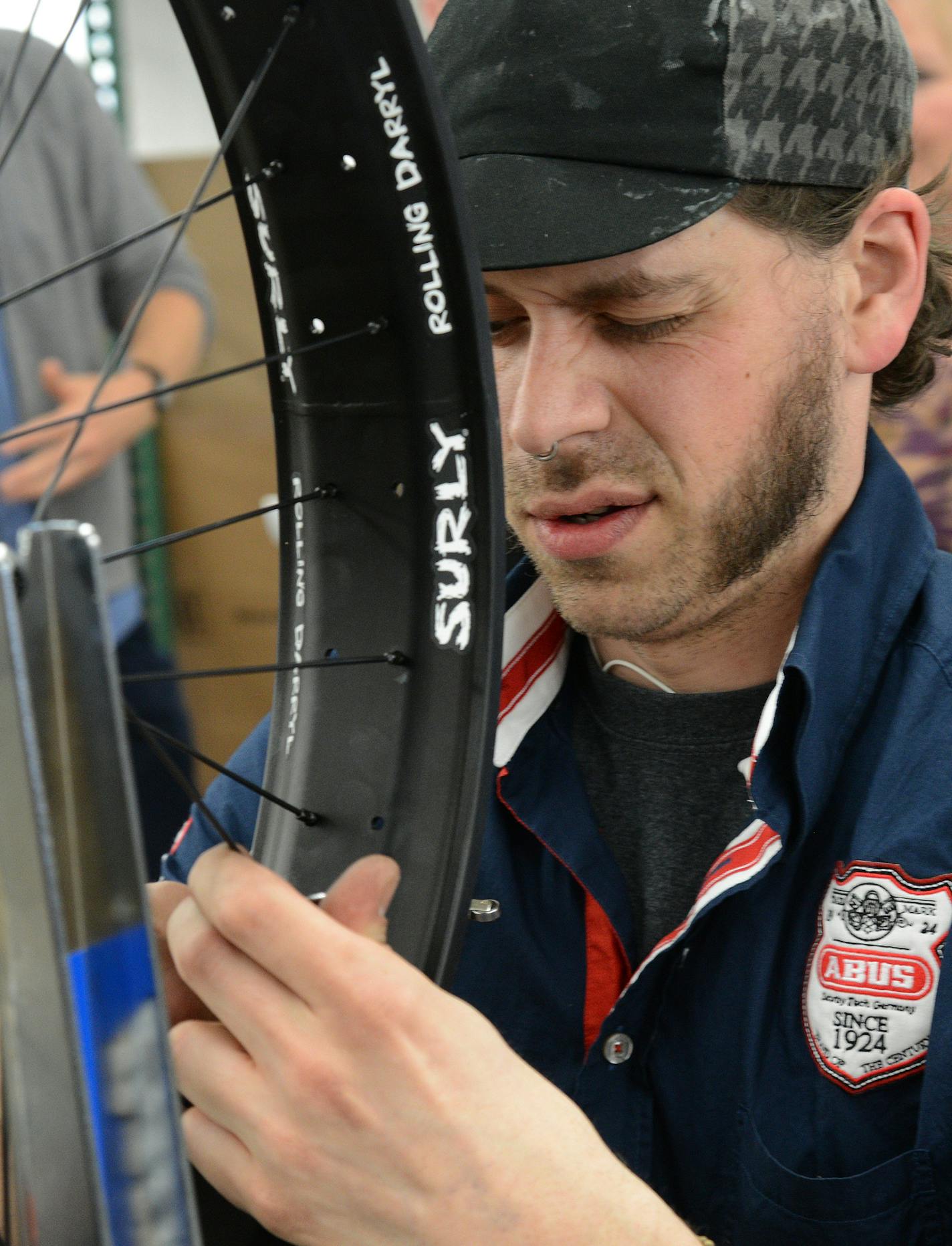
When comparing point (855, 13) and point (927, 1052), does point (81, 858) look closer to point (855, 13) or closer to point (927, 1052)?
point (927, 1052)

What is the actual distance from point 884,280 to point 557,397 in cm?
25

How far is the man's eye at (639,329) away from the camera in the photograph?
0.74 meters

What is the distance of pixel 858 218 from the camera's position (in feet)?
2.61

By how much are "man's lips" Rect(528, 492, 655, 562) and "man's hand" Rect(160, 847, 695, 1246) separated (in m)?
0.31

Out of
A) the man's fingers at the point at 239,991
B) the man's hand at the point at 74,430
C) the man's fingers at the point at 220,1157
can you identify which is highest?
the man's hand at the point at 74,430

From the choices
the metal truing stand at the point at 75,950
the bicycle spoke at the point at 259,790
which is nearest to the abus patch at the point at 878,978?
the bicycle spoke at the point at 259,790

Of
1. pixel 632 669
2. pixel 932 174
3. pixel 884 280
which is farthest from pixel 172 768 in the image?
pixel 932 174

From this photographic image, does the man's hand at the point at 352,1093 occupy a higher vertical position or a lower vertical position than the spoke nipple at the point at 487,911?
higher

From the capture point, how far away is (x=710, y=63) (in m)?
0.68

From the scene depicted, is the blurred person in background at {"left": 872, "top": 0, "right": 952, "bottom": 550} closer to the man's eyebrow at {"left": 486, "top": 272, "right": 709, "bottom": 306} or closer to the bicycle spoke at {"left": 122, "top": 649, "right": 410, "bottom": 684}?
the man's eyebrow at {"left": 486, "top": 272, "right": 709, "bottom": 306}

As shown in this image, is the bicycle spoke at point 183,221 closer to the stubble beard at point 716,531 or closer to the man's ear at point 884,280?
the stubble beard at point 716,531

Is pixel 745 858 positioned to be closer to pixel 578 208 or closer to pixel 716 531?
pixel 716 531

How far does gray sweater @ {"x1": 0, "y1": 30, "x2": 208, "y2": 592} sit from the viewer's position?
50.0 inches

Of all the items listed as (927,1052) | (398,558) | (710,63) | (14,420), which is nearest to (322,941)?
(398,558)
